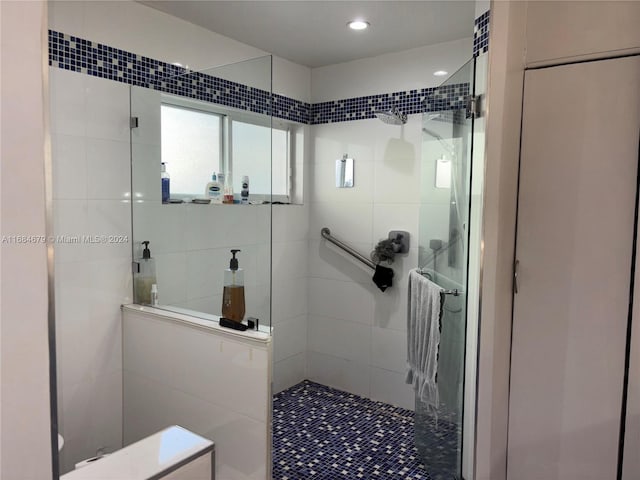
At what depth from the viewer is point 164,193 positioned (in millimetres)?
2018

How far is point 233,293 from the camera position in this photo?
1.82 meters

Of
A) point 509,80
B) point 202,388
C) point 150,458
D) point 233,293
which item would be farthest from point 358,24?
point 150,458

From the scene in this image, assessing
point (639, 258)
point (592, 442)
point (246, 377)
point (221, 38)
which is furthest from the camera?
point (221, 38)

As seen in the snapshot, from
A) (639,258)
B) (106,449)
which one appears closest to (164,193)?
(106,449)

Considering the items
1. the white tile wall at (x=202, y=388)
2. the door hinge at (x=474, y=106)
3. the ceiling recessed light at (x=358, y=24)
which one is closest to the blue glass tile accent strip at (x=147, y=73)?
the ceiling recessed light at (x=358, y=24)

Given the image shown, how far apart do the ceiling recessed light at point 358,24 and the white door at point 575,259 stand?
52.4 inches

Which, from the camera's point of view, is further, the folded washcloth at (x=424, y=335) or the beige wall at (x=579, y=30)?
the folded washcloth at (x=424, y=335)

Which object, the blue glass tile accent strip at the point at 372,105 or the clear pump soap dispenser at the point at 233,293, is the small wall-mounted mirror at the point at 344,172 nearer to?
the blue glass tile accent strip at the point at 372,105

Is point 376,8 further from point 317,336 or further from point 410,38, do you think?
point 317,336

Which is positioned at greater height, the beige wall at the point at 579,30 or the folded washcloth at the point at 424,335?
the beige wall at the point at 579,30

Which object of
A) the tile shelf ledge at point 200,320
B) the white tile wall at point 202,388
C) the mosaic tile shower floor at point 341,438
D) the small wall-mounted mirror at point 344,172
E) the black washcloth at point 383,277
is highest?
the small wall-mounted mirror at point 344,172

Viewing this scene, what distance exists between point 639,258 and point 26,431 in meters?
1.22

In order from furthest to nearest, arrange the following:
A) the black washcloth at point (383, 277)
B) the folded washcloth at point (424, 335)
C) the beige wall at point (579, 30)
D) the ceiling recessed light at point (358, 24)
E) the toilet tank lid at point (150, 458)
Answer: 1. the black washcloth at point (383, 277)
2. the ceiling recessed light at point (358, 24)
3. the folded washcloth at point (424, 335)
4. the toilet tank lid at point (150, 458)
5. the beige wall at point (579, 30)

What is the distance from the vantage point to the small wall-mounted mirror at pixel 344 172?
2871 millimetres
